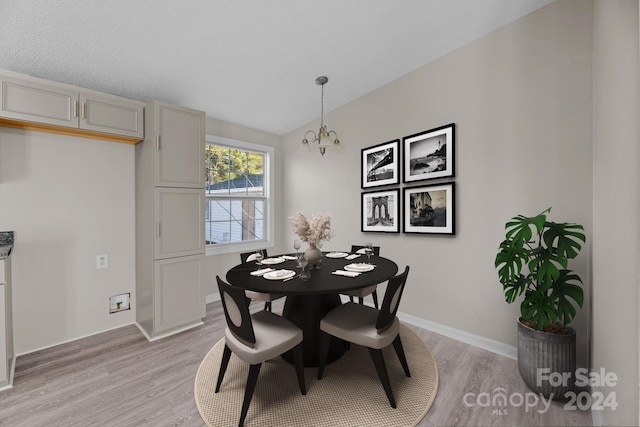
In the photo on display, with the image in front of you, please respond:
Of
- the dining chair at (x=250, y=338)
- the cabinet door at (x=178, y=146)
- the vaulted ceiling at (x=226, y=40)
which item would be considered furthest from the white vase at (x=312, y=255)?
the vaulted ceiling at (x=226, y=40)

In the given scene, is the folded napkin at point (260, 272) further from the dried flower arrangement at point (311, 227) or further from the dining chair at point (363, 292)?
the dining chair at point (363, 292)

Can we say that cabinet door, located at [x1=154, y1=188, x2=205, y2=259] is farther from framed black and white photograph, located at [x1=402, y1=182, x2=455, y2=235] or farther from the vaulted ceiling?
framed black and white photograph, located at [x1=402, y1=182, x2=455, y2=235]

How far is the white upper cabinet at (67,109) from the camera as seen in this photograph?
6.86 ft

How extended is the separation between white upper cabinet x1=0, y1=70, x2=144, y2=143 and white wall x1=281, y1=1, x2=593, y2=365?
226 cm

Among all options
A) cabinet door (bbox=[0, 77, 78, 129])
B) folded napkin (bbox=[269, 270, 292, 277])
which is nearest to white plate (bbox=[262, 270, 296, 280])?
folded napkin (bbox=[269, 270, 292, 277])

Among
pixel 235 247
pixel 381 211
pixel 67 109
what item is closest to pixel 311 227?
pixel 381 211

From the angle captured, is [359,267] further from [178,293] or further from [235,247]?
[235,247]

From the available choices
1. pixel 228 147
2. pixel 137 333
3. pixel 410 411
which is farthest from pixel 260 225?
pixel 410 411

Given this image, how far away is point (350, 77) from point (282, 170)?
198 centimetres

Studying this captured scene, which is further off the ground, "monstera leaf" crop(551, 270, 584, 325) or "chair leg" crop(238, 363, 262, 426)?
"monstera leaf" crop(551, 270, 584, 325)

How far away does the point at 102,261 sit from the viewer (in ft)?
9.13

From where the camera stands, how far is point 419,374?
2014mm

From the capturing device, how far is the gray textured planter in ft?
5.65

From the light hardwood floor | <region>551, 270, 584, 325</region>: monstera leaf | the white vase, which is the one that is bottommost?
the light hardwood floor
